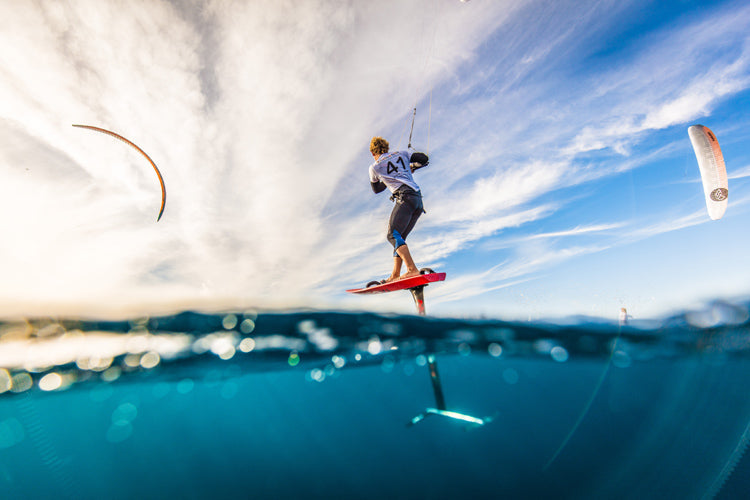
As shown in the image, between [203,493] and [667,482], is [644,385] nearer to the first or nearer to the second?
[667,482]

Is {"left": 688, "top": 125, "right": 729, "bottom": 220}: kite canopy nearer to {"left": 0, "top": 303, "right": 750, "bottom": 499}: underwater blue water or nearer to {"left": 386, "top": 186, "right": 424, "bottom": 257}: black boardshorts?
{"left": 0, "top": 303, "right": 750, "bottom": 499}: underwater blue water

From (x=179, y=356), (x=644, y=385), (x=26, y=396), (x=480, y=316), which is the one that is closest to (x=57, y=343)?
(x=179, y=356)

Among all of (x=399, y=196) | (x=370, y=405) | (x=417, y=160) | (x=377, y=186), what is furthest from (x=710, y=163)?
(x=370, y=405)

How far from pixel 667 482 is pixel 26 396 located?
18507 mm

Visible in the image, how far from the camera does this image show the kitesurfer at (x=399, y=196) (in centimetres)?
568

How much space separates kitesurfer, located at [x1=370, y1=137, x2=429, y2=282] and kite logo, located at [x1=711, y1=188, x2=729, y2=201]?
10.8 meters

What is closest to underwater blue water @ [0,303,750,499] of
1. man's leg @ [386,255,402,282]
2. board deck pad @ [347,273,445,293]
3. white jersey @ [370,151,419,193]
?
board deck pad @ [347,273,445,293]

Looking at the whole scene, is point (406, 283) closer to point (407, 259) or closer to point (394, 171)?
point (407, 259)

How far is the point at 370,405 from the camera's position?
95.5 ft

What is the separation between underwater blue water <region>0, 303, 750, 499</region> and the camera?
6172 mm

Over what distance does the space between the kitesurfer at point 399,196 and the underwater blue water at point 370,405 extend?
159 cm

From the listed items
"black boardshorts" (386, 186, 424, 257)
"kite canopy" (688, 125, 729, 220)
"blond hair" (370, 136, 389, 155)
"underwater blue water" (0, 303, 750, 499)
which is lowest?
"underwater blue water" (0, 303, 750, 499)

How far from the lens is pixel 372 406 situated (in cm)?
2945

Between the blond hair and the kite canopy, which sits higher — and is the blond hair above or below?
below
